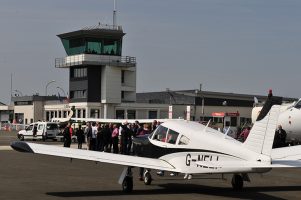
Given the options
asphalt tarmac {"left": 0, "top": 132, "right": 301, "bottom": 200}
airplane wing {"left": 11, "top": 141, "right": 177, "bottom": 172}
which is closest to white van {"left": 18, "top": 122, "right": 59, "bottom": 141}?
asphalt tarmac {"left": 0, "top": 132, "right": 301, "bottom": 200}

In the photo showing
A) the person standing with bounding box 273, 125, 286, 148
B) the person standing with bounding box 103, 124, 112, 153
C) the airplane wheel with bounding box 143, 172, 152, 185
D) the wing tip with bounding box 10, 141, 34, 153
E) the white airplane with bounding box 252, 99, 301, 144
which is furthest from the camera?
the person standing with bounding box 103, 124, 112, 153

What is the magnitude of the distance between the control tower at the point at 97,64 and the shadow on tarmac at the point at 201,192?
204 ft

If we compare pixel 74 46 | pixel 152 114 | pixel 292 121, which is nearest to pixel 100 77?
pixel 74 46

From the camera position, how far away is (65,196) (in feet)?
44.9

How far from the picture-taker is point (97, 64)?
7812 centimetres

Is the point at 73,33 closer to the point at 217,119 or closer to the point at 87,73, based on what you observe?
the point at 87,73

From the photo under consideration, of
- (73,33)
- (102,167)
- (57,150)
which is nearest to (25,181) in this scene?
(57,150)

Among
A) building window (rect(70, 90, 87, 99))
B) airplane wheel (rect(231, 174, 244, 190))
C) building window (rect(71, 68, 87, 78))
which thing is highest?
building window (rect(71, 68, 87, 78))

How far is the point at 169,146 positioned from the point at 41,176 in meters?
5.21

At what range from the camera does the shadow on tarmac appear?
14234mm

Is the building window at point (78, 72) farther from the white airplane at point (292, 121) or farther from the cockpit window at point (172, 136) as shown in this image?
the cockpit window at point (172, 136)

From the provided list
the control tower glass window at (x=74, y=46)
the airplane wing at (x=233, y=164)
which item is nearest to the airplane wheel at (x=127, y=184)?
the airplane wing at (x=233, y=164)

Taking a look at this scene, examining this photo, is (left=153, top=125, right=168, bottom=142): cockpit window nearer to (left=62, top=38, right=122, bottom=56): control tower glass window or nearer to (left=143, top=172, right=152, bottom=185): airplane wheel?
(left=143, top=172, right=152, bottom=185): airplane wheel

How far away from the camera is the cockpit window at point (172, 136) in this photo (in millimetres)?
15288
